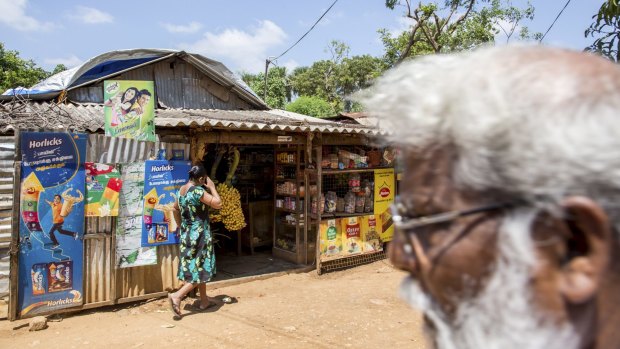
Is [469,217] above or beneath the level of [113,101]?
beneath

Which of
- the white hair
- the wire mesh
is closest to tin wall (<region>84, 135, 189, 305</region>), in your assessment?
the wire mesh

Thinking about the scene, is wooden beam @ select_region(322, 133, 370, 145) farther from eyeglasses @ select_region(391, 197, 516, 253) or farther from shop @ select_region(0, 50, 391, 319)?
eyeglasses @ select_region(391, 197, 516, 253)

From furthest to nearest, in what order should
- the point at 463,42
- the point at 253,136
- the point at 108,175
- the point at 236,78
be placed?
1. the point at 463,42
2. the point at 236,78
3. the point at 253,136
4. the point at 108,175

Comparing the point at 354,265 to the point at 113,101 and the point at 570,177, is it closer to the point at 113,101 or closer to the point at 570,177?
the point at 113,101

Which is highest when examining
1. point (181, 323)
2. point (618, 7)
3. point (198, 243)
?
point (618, 7)

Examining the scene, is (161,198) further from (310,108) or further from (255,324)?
(310,108)

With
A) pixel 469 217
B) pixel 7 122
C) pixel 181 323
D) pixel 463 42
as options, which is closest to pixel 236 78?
pixel 7 122

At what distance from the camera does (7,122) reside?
5.39 m

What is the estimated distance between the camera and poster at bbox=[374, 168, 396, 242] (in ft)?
27.4

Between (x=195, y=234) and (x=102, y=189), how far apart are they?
4.17 ft

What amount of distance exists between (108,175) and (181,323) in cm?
203

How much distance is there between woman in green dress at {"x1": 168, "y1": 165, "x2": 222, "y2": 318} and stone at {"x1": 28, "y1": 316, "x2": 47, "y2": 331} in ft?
4.57

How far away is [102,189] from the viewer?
227 inches

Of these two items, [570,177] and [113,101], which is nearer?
[570,177]
